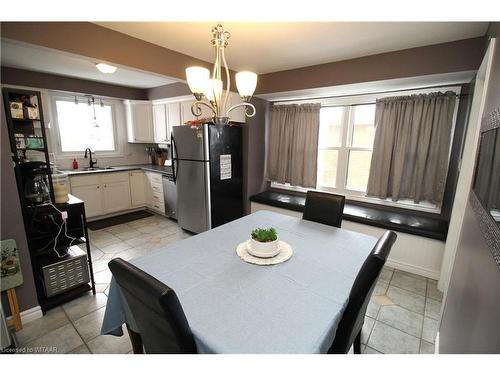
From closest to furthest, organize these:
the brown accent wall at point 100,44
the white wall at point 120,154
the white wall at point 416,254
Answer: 1. the brown accent wall at point 100,44
2. the white wall at point 416,254
3. the white wall at point 120,154

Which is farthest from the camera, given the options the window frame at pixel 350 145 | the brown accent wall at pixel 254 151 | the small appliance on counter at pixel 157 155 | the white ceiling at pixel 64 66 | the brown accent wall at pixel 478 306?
the small appliance on counter at pixel 157 155

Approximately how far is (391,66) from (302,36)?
1017 millimetres

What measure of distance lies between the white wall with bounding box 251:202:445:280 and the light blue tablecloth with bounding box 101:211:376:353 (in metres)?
1.14

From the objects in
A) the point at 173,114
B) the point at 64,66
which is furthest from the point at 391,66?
Result: the point at 64,66

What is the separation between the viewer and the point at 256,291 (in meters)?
1.16

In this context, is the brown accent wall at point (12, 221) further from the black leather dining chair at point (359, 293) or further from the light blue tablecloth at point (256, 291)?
the black leather dining chair at point (359, 293)

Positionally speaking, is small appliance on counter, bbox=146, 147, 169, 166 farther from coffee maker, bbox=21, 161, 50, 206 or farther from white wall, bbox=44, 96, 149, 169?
coffee maker, bbox=21, 161, 50, 206

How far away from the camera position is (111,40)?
6.63 ft

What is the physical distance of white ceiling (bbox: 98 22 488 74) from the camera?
73.1 inches

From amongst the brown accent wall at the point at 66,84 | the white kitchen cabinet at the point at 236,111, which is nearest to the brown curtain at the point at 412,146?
the white kitchen cabinet at the point at 236,111

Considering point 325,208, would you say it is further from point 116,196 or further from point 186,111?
point 116,196

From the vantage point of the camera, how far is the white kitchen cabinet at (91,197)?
3.69 meters

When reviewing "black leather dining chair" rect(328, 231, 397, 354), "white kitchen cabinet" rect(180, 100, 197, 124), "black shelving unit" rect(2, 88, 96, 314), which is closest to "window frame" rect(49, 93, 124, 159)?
"white kitchen cabinet" rect(180, 100, 197, 124)

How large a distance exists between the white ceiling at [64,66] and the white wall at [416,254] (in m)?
3.17
